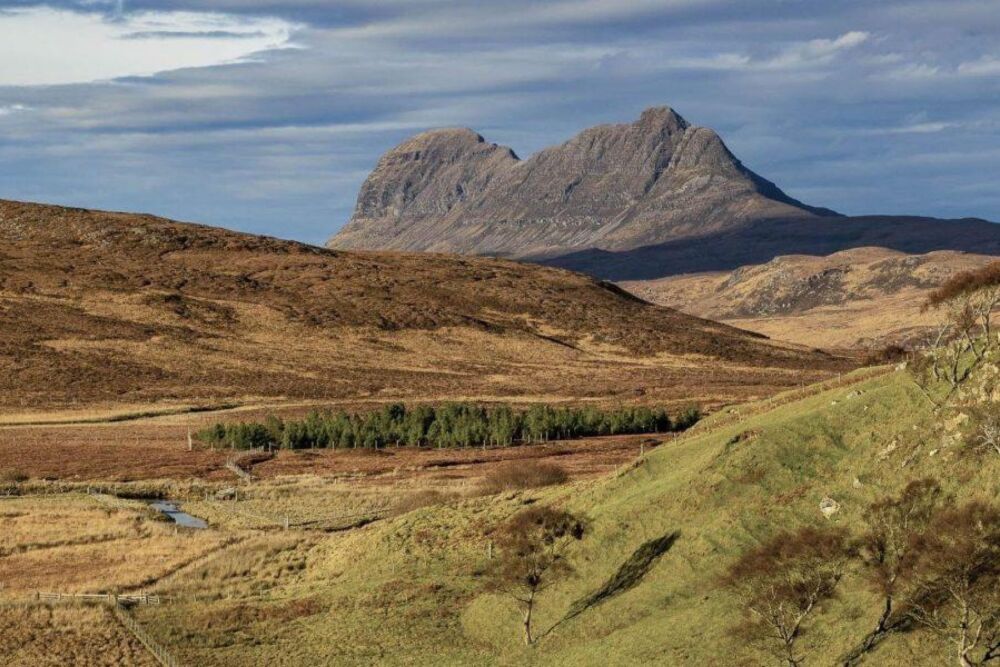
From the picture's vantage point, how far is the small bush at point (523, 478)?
84.2 metres

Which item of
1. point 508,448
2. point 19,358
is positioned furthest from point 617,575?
point 19,358

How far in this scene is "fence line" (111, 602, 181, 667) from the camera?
4825cm

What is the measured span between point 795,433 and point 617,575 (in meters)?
8.78

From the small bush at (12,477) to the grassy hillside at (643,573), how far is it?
46398mm

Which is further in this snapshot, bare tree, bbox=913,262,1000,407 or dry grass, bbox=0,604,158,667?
dry grass, bbox=0,604,158,667

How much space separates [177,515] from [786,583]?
60624mm

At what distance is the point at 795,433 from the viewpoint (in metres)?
47.1

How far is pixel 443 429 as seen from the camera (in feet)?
429

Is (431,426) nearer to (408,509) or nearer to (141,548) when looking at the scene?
(408,509)

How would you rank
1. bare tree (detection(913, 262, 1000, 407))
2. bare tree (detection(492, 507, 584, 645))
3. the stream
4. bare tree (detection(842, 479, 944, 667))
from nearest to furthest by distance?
bare tree (detection(842, 479, 944, 667)) → bare tree (detection(913, 262, 1000, 407)) → bare tree (detection(492, 507, 584, 645)) → the stream

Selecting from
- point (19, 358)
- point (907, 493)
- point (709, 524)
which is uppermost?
point (907, 493)

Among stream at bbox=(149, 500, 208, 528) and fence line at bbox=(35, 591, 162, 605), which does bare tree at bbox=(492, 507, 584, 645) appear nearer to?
fence line at bbox=(35, 591, 162, 605)

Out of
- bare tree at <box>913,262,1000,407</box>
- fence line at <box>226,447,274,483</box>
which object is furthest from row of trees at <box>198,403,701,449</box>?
bare tree at <box>913,262,1000,407</box>

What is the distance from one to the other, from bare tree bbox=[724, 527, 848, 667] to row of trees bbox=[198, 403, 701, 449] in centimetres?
9104
